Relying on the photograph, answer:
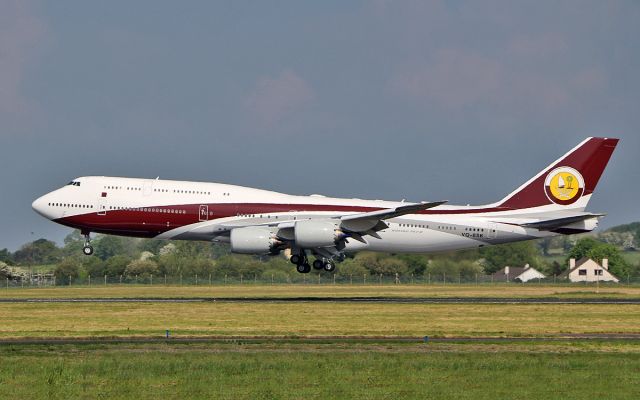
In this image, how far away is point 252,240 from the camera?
57.0 meters

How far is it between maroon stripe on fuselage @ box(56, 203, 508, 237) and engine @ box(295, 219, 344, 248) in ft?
12.5

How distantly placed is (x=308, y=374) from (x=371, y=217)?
30746 millimetres

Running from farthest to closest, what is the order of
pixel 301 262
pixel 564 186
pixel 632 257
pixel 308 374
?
pixel 632 257
pixel 564 186
pixel 301 262
pixel 308 374

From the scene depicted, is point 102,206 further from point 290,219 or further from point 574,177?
point 574,177

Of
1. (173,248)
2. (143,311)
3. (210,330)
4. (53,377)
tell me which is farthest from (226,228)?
(173,248)

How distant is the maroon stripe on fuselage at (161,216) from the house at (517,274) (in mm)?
31774

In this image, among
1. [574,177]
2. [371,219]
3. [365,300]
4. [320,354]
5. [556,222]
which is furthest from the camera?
[574,177]

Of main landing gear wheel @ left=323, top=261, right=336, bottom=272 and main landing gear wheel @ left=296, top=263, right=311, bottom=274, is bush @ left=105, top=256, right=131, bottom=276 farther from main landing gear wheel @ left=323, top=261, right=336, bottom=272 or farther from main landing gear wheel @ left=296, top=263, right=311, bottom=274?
main landing gear wheel @ left=323, top=261, right=336, bottom=272

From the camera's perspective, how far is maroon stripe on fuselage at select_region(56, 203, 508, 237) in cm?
5947

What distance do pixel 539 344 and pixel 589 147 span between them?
1352 inches

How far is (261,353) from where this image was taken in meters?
32.2

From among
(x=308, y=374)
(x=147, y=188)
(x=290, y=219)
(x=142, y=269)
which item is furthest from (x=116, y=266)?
(x=308, y=374)

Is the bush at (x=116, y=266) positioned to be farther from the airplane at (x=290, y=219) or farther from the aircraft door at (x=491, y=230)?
the aircraft door at (x=491, y=230)

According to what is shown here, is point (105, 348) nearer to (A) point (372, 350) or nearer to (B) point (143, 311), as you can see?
(A) point (372, 350)
